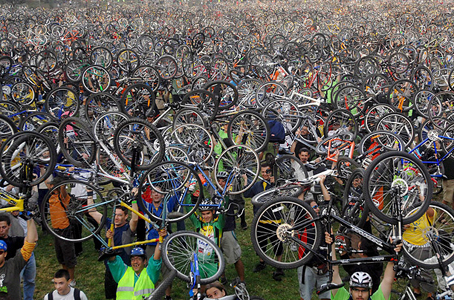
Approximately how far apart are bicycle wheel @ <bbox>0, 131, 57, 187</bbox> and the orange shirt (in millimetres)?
532

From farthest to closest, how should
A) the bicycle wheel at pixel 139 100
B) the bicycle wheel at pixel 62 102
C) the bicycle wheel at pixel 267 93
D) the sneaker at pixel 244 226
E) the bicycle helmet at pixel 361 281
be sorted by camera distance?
the bicycle wheel at pixel 62 102 < the bicycle wheel at pixel 267 93 < the bicycle wheel at pixel 139 100 < the sneaker at pixel 244 226 < the bicycle helmet at pixel 361 281

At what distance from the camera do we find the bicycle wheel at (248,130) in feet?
25.8

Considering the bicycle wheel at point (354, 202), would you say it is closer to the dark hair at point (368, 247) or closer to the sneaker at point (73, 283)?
the dark hair at point (368, 247)

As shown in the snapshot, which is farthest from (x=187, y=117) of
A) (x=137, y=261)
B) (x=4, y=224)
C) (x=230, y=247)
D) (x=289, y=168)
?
(x=4, y=224)

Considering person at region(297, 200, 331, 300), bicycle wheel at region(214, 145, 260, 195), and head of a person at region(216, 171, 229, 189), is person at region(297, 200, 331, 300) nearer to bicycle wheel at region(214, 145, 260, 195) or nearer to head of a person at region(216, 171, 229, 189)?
bicycle wheel at region(214, 145, 260, 195)

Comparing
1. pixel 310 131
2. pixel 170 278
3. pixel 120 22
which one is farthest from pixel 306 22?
pixel 170 278

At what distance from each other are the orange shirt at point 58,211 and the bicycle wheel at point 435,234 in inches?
210

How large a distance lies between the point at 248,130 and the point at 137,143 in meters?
2.36

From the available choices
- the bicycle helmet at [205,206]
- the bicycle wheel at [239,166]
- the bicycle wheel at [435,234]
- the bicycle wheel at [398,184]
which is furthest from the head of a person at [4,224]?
the bicycle wheel at [435,234]

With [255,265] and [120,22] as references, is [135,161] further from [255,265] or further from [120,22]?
[120,22]

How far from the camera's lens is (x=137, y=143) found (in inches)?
276

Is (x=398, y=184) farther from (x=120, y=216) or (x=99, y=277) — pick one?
(x=99, y=277)

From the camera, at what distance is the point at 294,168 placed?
752 cm

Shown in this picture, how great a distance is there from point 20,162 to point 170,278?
15.1 feet
